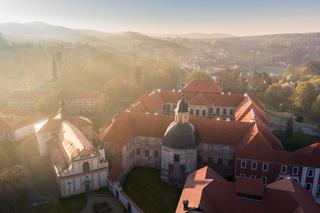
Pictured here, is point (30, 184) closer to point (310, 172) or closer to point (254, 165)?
point (254, 165)

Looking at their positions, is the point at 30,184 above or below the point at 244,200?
below

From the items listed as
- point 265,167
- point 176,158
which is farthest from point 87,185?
point 265,167

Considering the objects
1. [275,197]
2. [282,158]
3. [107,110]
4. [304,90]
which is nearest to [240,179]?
[275,197]

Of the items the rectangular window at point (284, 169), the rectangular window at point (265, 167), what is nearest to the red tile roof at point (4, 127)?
the rectangular window at point (265, 167)

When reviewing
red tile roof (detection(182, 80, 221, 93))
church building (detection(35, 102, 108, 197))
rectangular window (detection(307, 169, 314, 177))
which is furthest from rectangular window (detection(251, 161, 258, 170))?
red tile roof (detection(182, 80, 221, 93))

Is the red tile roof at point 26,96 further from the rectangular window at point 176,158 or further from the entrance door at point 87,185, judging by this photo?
the rectangular window at point 176,158

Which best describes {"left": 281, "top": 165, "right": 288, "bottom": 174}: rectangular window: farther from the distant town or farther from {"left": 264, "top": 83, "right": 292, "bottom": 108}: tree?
{"left": 264, "top": 83, "right": 292, "bottom": 108}: tree
